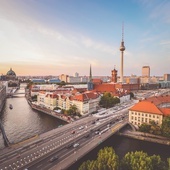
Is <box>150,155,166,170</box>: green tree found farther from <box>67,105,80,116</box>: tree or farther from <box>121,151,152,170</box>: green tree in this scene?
<box>67,105,80,116</box>: tree

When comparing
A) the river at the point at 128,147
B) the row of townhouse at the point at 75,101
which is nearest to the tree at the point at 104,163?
the river at the point at 128,147

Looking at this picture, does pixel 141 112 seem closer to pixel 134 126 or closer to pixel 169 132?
pixel 134 126

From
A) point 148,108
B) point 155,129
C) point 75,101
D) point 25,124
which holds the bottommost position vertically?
point 25,124

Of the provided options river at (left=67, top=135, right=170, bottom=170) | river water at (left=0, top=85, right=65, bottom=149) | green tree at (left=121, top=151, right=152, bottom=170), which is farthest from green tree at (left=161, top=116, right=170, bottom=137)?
Answer: river water at (left=0, top=85, right=65, bottom=149)

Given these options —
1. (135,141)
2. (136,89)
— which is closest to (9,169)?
(135,141)

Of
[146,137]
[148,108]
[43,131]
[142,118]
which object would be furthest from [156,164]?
[43,131]

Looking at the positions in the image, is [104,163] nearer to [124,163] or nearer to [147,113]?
[124,163]
